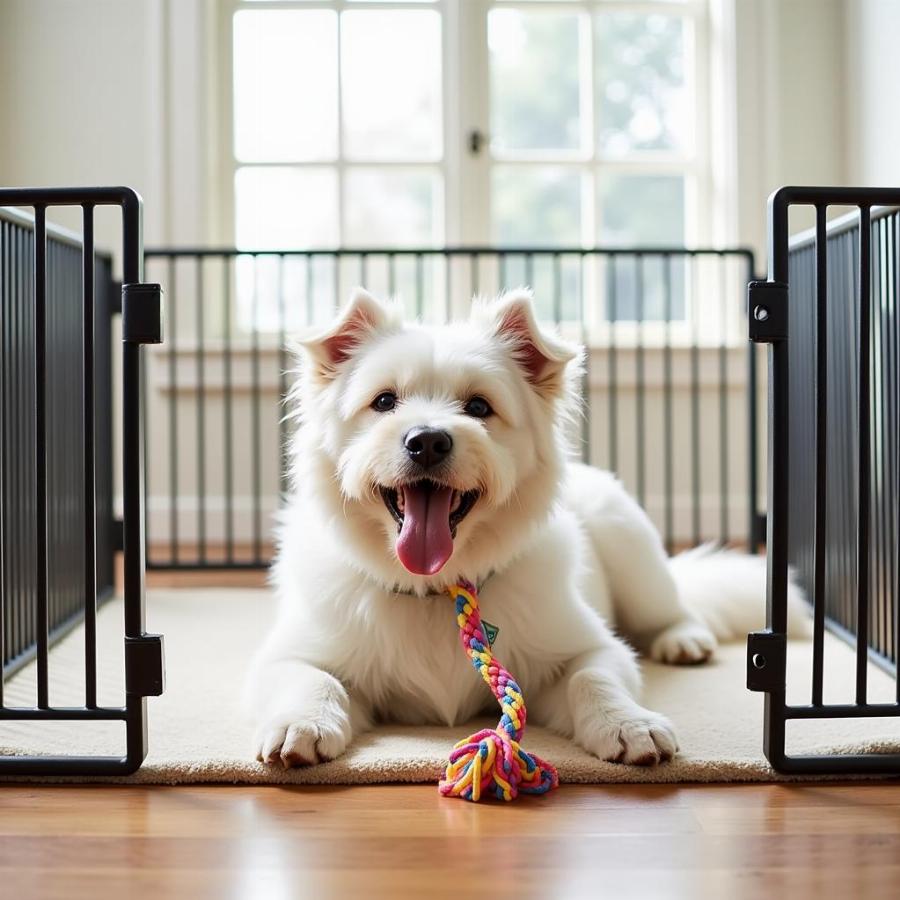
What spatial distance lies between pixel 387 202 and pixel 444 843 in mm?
4228

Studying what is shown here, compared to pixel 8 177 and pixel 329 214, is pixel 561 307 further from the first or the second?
pixel 8 177

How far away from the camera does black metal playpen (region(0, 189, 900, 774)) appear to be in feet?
6.12

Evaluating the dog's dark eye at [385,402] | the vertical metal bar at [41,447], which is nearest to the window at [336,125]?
the dog's dark eye at [385,402]

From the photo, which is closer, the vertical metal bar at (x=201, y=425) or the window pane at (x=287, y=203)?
the vertical metal bar at (x=201, y=425)

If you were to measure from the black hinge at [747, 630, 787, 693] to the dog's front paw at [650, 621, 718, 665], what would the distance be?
2.79ft

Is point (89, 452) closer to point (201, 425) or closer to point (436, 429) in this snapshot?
point (436, 429)

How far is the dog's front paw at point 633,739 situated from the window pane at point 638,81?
4.02 metres

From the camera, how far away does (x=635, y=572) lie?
2.81 m

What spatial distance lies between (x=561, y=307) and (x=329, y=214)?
4.25 ft

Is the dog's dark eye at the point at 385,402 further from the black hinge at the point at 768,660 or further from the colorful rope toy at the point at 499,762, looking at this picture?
the black hinge at the point at 768,660

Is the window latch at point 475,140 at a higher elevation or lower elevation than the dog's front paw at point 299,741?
higher

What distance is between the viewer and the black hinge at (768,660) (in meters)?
1.87

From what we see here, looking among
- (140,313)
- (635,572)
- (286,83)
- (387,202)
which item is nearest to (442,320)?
(387,202)

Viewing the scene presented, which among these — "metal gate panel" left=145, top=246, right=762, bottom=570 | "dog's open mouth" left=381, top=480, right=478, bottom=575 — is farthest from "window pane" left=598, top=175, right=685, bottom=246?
"dog's open mouth" left=381, top=480, right=478, bottom=575
